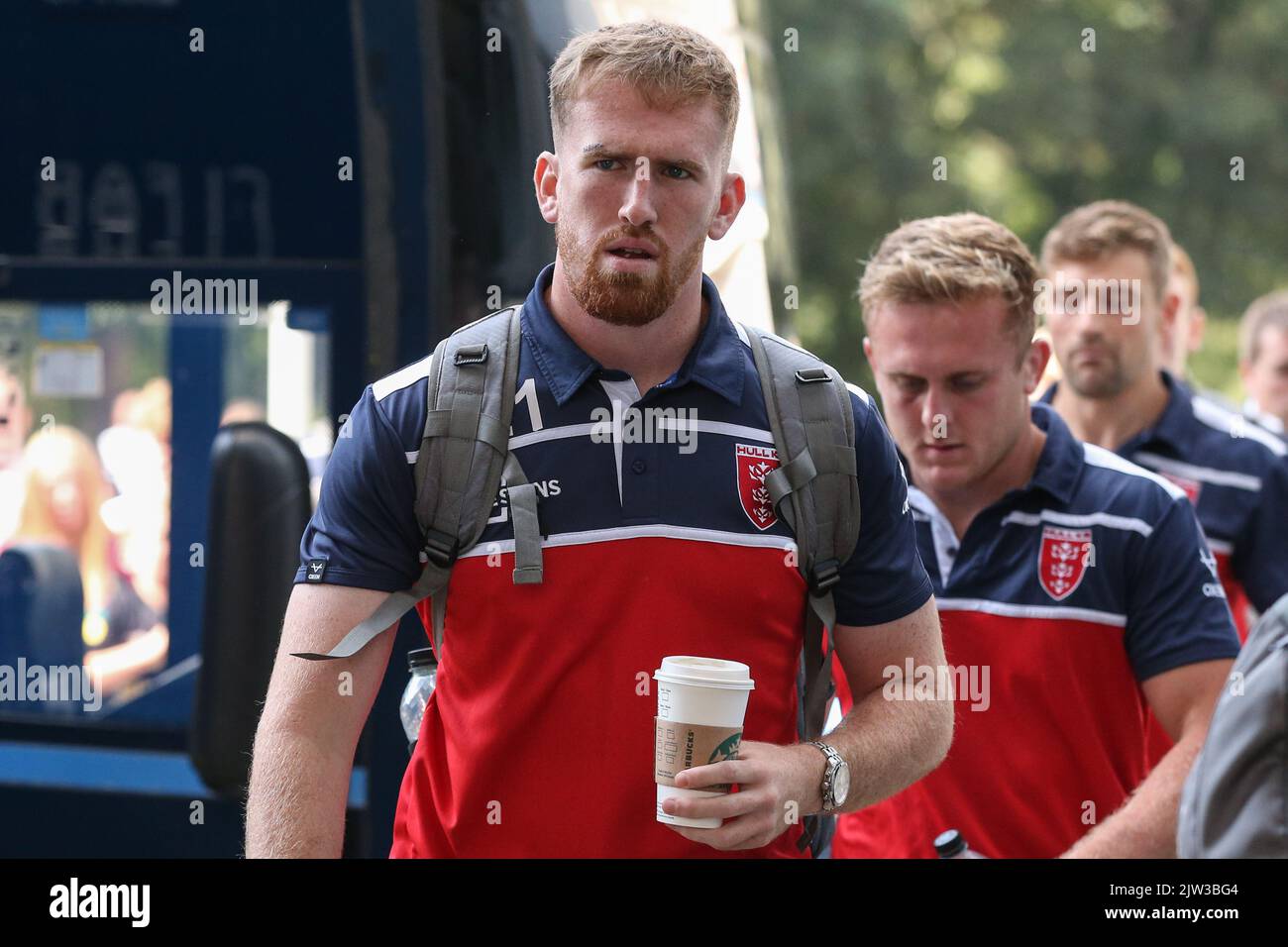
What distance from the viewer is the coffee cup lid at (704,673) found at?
2527 mm

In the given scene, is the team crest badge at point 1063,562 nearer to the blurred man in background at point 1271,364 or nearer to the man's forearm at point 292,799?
the man's forearm at point 292,799

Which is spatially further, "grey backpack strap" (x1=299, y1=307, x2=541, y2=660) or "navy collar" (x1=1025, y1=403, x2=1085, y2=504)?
"navy collar" (x1=1025, y1=403, x2=1085, y2=504)

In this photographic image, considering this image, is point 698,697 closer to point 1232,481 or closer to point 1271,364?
point 1232,481

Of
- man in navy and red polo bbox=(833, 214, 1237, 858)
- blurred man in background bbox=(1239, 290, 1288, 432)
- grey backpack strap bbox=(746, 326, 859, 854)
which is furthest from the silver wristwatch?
blurred man in background bbox=(1239, 290, 1288, 432)

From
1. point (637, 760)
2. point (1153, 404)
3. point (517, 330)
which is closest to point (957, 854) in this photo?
point (637, 760)

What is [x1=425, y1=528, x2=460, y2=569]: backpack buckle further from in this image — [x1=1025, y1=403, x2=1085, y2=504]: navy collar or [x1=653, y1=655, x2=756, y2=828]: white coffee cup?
[x1=1025, y1=403, x2=1085, y2=504]: navy collar

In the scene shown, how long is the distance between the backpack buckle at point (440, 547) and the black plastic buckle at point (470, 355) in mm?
276

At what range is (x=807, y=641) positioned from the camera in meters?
2.94

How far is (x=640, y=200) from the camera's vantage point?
2.78 metres

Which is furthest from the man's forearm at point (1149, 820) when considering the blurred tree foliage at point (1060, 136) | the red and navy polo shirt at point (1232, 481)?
the blurred tree foliage at point (1060, 136)

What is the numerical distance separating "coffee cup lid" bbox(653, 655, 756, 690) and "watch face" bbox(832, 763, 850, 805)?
0.31m

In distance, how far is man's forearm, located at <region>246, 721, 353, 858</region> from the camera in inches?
107

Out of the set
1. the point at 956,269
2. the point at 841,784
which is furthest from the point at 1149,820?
the point at 956,269

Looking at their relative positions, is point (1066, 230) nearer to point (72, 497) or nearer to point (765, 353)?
point (765, 353)
